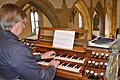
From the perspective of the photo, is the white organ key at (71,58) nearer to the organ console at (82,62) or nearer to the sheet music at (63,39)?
the organ console at (82,62)

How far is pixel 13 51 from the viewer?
5.66ft

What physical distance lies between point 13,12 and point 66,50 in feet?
4.96

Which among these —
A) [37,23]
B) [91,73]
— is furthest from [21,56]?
[37,23]

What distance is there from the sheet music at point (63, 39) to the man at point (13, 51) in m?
1.24

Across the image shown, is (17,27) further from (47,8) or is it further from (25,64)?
(47,8)

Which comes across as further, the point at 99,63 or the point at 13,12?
the point at 99,63

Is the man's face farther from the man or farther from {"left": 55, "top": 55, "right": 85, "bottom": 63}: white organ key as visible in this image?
{"left": 55, "top": 55, "right": 85, "bottom": 63}: white organ key

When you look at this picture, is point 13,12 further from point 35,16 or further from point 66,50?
point 35,16

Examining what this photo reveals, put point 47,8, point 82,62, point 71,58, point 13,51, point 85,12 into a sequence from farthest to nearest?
point 85,12, point 47,8, point 71,58, point 82,62, point 13,51

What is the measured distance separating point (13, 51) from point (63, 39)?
1.45m

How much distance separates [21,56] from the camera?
174 centimetres

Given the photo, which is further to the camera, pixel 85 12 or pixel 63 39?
pixel 85 12

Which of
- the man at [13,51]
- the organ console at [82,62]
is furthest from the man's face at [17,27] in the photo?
the organ console at [82,62]

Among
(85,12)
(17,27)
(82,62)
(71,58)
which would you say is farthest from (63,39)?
(85,12)
